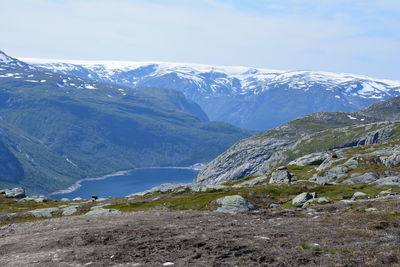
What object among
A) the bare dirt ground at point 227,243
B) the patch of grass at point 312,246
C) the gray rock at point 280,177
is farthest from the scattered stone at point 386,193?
the patch of grass at point 312,246

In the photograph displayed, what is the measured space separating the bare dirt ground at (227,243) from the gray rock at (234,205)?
48.4ft

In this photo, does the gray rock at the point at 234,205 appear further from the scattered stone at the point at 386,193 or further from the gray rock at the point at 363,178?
the gray rock at the point at 363,178

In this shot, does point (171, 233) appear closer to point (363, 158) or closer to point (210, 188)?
point (210, 188)

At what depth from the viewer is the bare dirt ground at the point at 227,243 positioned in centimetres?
2461

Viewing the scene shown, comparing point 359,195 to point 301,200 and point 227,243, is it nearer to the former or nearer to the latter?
point 301,200

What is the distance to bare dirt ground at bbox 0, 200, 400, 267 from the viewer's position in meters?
24.6

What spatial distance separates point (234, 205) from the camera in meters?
57.7

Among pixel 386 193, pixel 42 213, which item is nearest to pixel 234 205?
pixel 386 193

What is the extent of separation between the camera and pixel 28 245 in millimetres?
33344

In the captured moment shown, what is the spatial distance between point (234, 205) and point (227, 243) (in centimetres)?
2967

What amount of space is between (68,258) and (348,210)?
28.9 meters

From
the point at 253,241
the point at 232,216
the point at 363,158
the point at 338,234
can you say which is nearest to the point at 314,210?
the point at 232,216

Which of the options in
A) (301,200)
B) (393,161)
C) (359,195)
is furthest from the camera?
(393,161)

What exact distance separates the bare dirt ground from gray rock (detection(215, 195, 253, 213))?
14.7 metres
